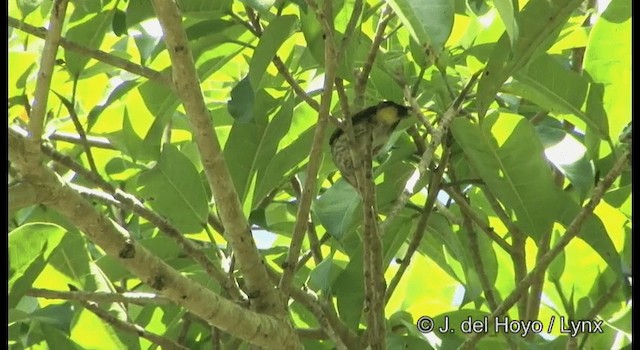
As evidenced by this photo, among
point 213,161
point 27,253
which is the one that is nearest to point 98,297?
point 27,253

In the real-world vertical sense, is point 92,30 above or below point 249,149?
above

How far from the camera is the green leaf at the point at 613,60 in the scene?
53.5 inches

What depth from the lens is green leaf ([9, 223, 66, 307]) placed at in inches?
49.9

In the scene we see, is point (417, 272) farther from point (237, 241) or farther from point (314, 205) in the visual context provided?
point (237, 241)

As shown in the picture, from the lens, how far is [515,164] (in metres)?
1.47

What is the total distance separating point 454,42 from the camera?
172 cm

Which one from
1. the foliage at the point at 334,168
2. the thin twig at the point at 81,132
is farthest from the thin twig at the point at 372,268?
the thin twig at the point at 81,132

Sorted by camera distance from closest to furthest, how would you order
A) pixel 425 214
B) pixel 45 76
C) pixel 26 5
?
pixel 45 76
pixel 425 214
pixel 26 5

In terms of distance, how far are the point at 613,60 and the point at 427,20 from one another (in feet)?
1.22

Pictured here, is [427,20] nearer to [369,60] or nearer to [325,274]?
[369,60]

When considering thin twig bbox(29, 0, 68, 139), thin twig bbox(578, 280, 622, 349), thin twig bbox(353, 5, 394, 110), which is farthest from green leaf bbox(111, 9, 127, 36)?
thin twig bbox(578, 280, 622, 349)

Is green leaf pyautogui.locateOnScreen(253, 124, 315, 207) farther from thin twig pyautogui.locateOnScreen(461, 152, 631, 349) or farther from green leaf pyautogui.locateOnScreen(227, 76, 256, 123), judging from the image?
thin twig pyautogui.locateOnScreen(461, 152, 631, 349)

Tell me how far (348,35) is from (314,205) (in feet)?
1.05

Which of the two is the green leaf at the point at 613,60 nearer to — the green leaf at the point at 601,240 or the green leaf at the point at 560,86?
the green leaf at the point at 560,86
